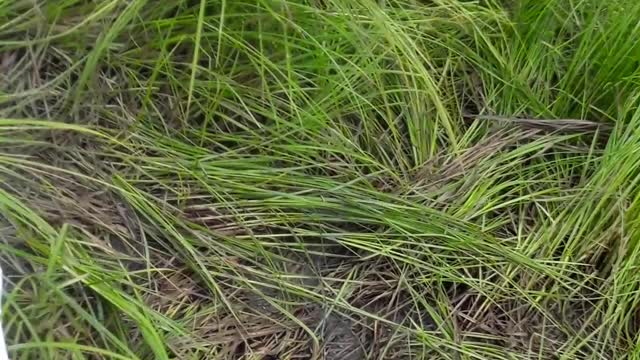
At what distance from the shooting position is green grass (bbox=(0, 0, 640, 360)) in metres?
1.15

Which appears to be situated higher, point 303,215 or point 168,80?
point 168,80


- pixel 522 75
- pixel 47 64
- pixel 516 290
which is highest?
pixel 47 64

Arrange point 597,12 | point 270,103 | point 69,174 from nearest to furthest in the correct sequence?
point 69,174
point 270,103
point 597,12

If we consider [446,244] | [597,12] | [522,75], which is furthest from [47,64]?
[597,12]

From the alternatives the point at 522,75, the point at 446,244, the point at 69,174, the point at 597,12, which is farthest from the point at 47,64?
the point at 597,12

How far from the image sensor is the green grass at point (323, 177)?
115 centimetres

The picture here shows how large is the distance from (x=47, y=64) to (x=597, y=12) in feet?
2.78

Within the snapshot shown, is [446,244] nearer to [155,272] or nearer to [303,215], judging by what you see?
[303,215]

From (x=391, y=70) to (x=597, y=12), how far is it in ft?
1.15

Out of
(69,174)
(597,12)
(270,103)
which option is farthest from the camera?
(597,12)

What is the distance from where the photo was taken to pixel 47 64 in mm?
1207

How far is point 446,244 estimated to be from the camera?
4.17 feet

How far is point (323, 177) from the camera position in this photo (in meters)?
1.27

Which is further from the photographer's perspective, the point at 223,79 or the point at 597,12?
the point at 597,12
